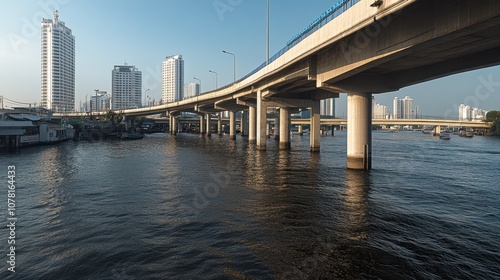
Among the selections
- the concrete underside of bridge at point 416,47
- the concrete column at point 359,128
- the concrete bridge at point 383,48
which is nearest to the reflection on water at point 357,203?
the concrete column at point 359,128

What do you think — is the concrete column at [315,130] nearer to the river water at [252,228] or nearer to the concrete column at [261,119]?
the concrete column at [261,119]

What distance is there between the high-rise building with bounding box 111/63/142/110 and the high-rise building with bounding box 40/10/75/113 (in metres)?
28.1

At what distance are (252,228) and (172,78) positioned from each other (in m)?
152

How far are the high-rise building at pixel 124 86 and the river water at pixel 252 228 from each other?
175556mm

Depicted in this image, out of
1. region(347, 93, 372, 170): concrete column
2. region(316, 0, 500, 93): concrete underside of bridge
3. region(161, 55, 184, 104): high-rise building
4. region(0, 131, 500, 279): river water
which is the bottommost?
region(0, 131, 500, 279): river water

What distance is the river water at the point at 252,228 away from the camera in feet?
32.7

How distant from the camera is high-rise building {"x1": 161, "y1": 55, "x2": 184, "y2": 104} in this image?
152875 millimetres

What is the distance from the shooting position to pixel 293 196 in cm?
2041

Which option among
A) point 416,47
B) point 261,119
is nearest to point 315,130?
point 261,119

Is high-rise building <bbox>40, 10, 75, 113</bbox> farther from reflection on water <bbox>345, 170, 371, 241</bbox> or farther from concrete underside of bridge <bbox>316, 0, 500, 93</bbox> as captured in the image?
reflection on water <bbox>345, 170, 371, 241</bbox>

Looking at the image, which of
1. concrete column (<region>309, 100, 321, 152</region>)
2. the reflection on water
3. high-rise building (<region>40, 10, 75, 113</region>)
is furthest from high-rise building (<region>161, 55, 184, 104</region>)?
the reflection on water

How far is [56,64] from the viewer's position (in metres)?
A: 174

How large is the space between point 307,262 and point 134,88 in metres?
200

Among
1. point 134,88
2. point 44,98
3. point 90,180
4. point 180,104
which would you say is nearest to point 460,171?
point 90,180
